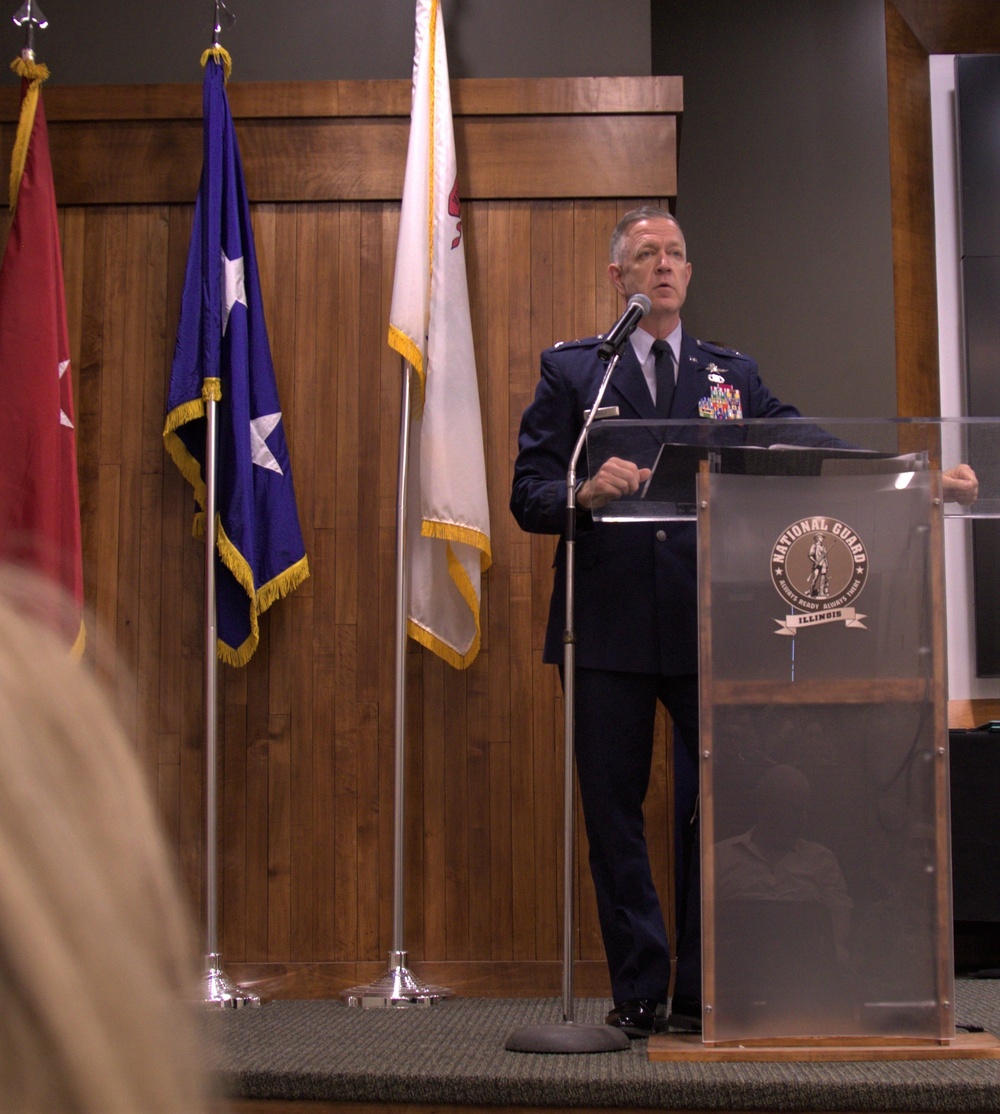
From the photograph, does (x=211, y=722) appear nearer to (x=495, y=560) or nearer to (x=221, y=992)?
(x=221, y=992)

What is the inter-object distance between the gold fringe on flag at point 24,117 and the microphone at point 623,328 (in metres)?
2.05

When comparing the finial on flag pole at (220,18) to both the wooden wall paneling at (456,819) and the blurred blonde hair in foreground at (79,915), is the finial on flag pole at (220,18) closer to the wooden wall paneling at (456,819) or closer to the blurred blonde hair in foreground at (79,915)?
the wooden wall paneling at (456,819)

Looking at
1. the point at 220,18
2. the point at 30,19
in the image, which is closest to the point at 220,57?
the point at 220,18

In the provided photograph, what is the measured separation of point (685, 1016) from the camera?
2.71m

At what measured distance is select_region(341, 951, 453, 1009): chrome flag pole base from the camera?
3.56 m

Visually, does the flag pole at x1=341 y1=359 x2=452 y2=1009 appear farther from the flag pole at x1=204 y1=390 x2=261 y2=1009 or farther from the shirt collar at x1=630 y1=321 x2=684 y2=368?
the shirt collar at x1=630 y1=321 x2=684 y2=368

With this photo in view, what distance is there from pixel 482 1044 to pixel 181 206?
2.58 meters

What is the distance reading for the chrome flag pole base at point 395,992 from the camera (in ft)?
11.7

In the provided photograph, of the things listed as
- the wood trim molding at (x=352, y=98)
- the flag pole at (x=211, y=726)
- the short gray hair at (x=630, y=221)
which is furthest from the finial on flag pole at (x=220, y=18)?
the short gray hair at (x=630, y=221)

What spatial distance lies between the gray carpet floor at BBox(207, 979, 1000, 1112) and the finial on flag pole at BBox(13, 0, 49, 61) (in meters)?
2.75

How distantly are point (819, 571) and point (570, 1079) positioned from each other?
96 centimetres

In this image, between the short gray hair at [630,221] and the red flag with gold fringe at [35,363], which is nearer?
the short gray hair at [630,221]

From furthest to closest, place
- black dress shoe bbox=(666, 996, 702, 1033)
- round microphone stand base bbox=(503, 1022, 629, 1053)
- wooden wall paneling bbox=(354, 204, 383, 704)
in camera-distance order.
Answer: wooden wall paneling bbox=(354, 204, 383, 704) → black dress shoe bbox=(666, 996, 702, 1033) → round microphone stand base bbox=(503, 1022, 629, 1053)

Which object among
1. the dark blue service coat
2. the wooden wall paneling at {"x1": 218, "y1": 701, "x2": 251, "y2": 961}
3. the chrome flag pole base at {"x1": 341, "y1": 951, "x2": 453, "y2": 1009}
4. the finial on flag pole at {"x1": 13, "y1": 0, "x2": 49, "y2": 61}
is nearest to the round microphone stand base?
the dark blue service coat
